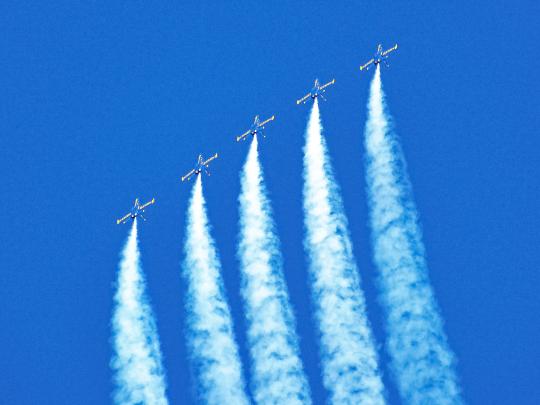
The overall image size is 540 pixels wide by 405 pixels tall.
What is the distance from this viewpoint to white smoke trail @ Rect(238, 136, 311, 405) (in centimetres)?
2938

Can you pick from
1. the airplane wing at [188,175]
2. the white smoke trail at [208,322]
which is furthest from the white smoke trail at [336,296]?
the airplane wing at [188,175]

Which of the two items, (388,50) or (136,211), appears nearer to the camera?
(388,50)

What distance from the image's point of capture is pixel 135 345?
3247 cm

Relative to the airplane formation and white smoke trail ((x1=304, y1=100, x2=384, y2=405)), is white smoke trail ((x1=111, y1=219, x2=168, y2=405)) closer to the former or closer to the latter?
the airplane formation

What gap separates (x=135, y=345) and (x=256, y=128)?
9.78 meters

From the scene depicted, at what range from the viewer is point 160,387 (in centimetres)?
Result: 3156

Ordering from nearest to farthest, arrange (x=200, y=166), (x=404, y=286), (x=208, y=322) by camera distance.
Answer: (x=404, y=286) < (x=208, y=322) < (x=200, y=166)

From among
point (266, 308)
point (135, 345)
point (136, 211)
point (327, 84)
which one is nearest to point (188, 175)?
point (136, 211)

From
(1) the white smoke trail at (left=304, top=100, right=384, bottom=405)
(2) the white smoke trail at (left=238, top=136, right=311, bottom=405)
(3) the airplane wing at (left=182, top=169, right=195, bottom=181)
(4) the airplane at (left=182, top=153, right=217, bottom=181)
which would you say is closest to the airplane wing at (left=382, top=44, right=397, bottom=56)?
(1) the white smoke trail at (left=304, top=100, right=384, bottom=405)

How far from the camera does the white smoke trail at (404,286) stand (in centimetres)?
2770

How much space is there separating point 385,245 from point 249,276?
5.02m

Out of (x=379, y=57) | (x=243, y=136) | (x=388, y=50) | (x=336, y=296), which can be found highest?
(x=388, y=50)

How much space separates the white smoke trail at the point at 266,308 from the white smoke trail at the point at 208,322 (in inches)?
32.1

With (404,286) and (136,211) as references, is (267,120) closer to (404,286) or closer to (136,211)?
(136,211)
